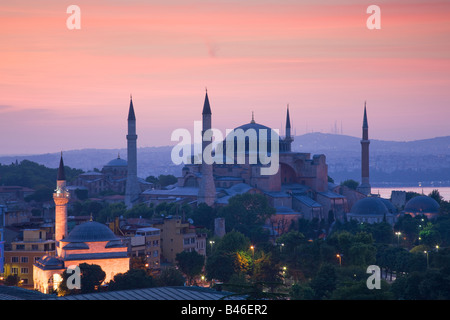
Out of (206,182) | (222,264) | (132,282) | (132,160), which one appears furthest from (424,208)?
(132,282)

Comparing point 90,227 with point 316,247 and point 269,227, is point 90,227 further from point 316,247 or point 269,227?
point 269,227

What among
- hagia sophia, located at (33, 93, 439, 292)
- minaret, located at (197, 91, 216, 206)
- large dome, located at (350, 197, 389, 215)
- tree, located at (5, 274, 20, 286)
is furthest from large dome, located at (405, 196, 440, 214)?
tree, located at (5, 274, 20, 286)

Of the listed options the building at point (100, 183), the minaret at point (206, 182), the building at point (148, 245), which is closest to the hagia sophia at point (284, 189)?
the minaret at point (206, 182)

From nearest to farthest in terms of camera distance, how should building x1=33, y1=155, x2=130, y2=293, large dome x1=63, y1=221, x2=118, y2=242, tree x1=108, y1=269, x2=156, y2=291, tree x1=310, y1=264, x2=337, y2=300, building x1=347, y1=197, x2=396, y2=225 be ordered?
tree x1=310, y1=264, x2=337, y2=300
tree x1=108, y1=269, x2=156, y2=291
building x1=33, y1=155, x2=130, y2=293
large dome x1=63, y1=221, x2=118, y2=242
building x1=347, y1=197, x2=396, y2=225

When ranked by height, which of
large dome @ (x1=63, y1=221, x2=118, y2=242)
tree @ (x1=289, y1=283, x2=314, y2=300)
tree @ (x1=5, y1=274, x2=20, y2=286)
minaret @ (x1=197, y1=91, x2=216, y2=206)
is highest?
minaret @ (x1=197, y1=91, x2=216, y2=206)

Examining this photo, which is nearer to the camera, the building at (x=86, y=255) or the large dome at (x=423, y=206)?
the building at (x=86, y=255)

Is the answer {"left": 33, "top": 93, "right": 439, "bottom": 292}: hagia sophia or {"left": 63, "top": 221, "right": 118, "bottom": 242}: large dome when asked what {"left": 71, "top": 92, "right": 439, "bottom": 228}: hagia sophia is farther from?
{"left": 63, "top": 221, "right": 118, "bottom": 242}: large dome

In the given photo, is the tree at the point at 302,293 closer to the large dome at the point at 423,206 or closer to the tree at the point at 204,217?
the tree at the point at 204,217

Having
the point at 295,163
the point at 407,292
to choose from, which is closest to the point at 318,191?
the point at 295,163
